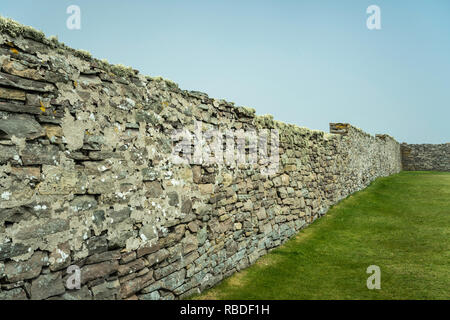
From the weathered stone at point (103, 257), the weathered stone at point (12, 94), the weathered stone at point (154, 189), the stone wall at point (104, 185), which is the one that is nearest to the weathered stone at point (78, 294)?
the stone wall at point (104, 185)

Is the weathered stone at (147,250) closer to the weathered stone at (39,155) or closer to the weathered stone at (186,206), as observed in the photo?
Result: the weathered stone at (186,206)

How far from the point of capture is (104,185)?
12.6 feet

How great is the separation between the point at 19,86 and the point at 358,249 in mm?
7774

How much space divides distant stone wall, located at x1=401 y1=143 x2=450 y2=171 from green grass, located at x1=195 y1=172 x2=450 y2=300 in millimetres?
23610

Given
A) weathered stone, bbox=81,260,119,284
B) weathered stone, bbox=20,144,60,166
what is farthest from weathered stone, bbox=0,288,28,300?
weathered stone, bbox=20,144,60,166

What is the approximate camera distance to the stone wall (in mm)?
3104

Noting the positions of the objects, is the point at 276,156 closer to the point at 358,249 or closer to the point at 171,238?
the point at 358,249

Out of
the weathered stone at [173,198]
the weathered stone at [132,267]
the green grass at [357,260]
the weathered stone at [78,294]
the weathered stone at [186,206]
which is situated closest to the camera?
the weathered stone at [78,294]

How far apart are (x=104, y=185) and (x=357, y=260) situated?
591 cm

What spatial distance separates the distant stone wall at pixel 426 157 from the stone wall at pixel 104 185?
3241 cm

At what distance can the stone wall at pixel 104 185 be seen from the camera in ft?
10.2
